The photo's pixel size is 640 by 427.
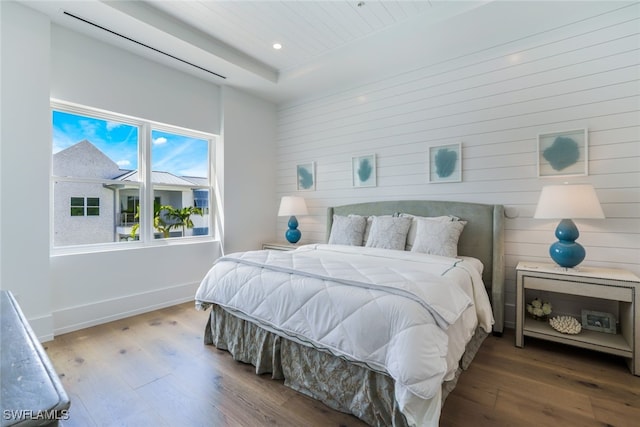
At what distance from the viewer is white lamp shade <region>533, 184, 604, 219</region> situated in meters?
2.16

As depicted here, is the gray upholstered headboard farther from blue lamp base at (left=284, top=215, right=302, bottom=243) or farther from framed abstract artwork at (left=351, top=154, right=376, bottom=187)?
blue lamp base at (left=284, top=215, right=302, bottom=243)

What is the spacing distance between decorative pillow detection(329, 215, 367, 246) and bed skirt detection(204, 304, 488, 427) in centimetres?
150

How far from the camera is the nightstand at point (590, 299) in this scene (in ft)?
6.68

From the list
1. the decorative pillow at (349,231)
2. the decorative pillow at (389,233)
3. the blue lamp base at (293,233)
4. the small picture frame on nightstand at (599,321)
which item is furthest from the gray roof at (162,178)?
the small picture frame on nightstand at (599,321)

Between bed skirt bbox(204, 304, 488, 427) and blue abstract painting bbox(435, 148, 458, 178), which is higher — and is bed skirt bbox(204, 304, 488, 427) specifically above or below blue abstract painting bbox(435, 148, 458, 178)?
below

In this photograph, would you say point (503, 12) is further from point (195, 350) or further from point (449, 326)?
point (195, 350)

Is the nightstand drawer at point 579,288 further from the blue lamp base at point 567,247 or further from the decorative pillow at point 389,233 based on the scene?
the decorative pillow at point 389,233

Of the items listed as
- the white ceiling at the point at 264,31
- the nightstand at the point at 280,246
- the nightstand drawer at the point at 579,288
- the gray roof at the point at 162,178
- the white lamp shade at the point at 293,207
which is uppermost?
the white ceiling at the point at 264,31

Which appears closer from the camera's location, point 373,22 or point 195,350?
point 195,350

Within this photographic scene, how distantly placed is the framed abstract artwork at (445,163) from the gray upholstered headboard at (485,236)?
284 millimetres

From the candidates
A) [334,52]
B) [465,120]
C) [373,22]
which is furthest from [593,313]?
[334,52]

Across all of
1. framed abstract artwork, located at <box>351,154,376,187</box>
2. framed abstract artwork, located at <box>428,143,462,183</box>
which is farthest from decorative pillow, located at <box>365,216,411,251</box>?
framed abstract artwork, located at <box>351,154,376,187</box>

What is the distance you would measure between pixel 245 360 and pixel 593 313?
2.86 m

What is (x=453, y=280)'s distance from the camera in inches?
75.5
